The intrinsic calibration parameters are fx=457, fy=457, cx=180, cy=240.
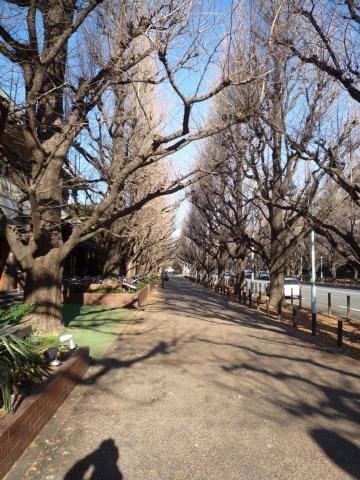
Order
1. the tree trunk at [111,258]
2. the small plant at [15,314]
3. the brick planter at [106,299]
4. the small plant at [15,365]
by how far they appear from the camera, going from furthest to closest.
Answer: the tree trunk at [111,258] → the brick planter at [106,299] → the small plant at [15,314] → the small plant at [15,365]

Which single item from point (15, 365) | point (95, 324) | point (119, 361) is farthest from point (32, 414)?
point (95, 324)

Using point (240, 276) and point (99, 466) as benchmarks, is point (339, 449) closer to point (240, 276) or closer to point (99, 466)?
point (99, 466)

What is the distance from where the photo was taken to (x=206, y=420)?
17.2 ft

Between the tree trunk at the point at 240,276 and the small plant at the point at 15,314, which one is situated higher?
the tree trunk at the point at 240,276

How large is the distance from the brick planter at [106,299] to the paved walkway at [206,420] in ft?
29.4

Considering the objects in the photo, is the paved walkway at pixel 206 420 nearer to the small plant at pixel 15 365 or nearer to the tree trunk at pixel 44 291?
the small plant at pixel 15 365

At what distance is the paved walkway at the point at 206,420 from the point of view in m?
4.02

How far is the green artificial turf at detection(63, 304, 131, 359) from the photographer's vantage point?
10133mm

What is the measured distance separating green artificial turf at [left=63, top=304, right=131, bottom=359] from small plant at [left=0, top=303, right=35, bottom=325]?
1.35m

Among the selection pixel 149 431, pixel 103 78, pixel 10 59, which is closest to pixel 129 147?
pixel 103 78

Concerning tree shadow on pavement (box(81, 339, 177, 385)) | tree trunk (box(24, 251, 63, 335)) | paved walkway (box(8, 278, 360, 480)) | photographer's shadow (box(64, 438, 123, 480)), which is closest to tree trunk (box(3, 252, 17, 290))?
tree trunk (box(24, 251, 63, 335))

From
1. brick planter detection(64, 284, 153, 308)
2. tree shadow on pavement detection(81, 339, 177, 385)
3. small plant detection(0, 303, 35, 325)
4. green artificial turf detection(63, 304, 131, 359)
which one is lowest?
tree shadow on pavement detection(81, 339, 177, 385)

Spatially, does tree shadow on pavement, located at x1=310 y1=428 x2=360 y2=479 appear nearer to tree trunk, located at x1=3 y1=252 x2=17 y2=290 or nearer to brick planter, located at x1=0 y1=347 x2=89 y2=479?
brick planter, located at x1=0 y1=347 x2=89 y2=479

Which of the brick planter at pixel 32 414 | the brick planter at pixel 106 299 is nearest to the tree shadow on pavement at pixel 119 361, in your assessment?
the brick planter at pixel 32 414
